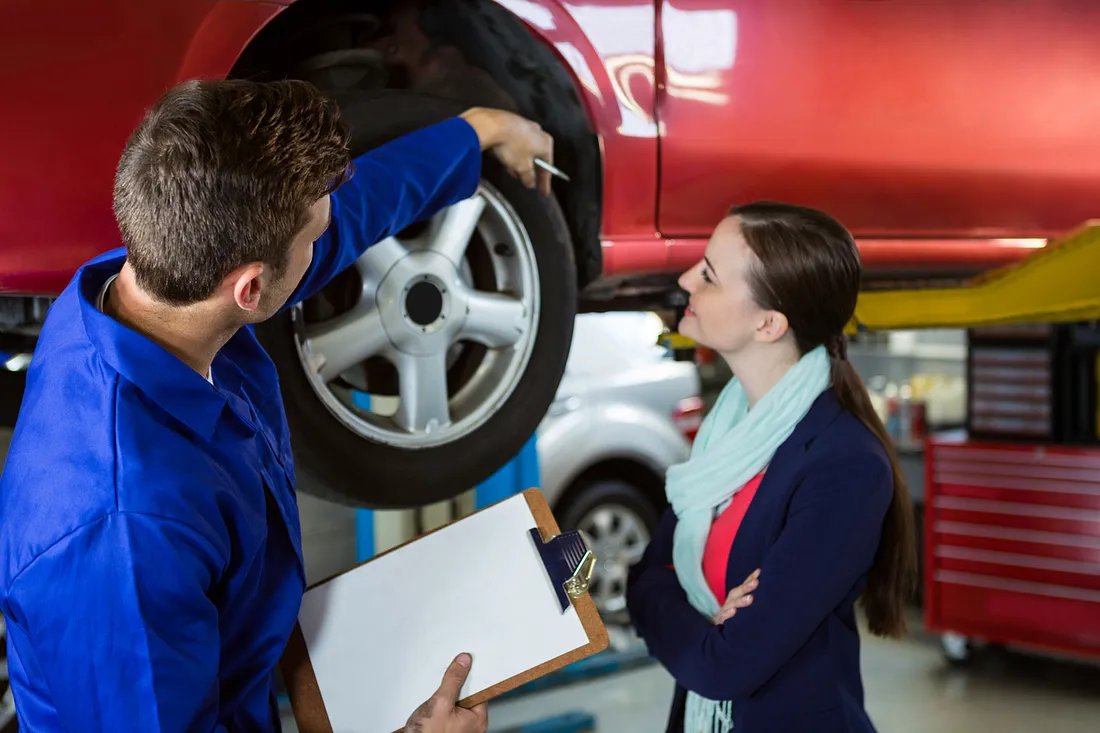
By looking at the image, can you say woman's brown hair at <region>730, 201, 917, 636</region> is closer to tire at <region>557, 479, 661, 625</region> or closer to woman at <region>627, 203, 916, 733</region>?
woman at <region>627, 203, 916, 733</region>

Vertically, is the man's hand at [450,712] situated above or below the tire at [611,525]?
above

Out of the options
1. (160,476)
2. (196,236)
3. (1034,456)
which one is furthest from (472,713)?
(1034,456)

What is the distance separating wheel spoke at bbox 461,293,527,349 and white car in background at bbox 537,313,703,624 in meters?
2.76

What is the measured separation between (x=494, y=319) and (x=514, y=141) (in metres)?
0.29

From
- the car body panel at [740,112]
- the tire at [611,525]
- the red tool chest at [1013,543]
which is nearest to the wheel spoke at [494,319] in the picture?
the car body panel at [740,112]

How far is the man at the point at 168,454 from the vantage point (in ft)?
2.64

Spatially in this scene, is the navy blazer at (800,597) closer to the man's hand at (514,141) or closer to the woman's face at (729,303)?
the woman's face at (729,303)

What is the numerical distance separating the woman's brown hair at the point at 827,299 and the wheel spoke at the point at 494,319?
1.31 ft

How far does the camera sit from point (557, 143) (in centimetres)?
178

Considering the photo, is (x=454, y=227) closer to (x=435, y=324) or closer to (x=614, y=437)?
(x=435, y=324)

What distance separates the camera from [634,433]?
464 centimetres

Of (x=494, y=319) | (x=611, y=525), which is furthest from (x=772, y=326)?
(x=611, y=525)

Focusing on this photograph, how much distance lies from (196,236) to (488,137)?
28.8 inches

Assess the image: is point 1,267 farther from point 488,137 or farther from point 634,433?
point 634,433
